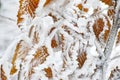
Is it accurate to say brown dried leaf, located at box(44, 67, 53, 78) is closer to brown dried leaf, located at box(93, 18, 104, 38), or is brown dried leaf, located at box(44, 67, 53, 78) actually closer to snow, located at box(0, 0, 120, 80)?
snow, located at box(0, 0, 120, 80)

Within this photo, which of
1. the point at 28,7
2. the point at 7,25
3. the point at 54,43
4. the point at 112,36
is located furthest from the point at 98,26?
the point at 7,25

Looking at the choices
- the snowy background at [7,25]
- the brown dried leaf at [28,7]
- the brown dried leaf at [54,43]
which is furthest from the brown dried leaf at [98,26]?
the snowy background at [7,25]

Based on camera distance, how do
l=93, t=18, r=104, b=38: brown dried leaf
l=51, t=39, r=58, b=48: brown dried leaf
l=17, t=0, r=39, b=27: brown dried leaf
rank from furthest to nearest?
1. l=93, t=18, r=104, b=38: brown dried leaf
2. l=51, t=39, r=58, b=48: brown dried leaf
3. l=17, t=0, r=39, b=27: brown dried leaf

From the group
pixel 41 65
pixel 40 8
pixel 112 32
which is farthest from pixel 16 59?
pixel 112 32

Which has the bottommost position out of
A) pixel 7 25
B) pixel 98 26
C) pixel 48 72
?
pixel 48 72

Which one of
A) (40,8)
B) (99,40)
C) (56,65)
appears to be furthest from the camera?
(99,40)

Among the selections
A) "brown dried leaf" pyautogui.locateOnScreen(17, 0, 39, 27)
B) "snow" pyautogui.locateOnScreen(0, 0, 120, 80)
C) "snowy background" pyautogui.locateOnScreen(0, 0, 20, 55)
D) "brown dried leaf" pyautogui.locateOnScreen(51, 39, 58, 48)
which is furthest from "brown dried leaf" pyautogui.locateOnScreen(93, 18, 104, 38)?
"snowy background" pyautogui.locateOnScreen(0, 0, 20, 55)

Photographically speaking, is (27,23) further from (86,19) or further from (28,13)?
(86,19)

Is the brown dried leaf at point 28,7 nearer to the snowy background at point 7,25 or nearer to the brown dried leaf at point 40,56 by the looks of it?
the brown dried leaf at point 40,56

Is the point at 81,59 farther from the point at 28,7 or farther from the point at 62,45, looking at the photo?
the point at 28,7

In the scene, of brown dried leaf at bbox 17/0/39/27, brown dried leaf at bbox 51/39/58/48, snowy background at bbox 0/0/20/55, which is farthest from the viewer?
snowy background at bbox 0/0/20/55

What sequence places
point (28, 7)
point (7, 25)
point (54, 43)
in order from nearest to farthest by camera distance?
1. point (28, 7)
2. point (54, 43)
3. point (7, 25)
